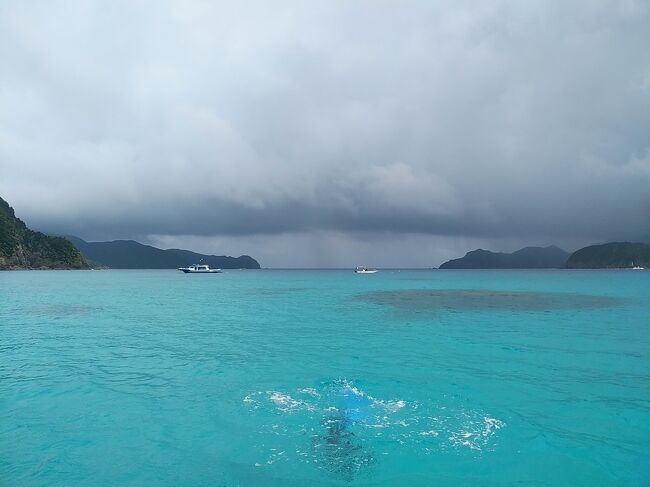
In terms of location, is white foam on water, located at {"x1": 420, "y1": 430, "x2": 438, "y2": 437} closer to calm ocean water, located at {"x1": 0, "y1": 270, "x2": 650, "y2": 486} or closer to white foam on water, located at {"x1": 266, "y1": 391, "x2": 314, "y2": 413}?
calm ocean water, located at {"x1": 0, "y1": 270, "x2": 650, "y2": 486}

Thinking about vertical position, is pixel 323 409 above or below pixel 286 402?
above

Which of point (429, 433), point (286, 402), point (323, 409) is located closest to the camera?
point (429, 433)

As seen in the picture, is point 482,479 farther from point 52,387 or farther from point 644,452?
point 52,387

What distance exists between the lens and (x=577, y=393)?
78.2 ft

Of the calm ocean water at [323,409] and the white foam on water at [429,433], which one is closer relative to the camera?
the calm ocean water at [323,409]

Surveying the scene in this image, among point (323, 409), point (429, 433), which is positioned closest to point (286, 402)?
point (323, 409)

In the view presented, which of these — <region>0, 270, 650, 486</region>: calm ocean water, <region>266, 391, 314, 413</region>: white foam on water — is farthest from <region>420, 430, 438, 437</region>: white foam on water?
<region>266, 391, 314, 413</region>: white foam on water

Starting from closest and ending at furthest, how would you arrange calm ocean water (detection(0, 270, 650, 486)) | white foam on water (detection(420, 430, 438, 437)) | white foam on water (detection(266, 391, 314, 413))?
1. calm ocean water (detection(0, 270, 650, 486))
2. white foam on water (detection(420, 430, 438, 437))
3. white foam on water (detection(266, 391, 314, 413))

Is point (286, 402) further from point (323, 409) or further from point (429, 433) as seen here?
point (429, 433)

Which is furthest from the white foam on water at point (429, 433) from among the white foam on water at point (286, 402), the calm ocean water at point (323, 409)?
the white foam on water at point (286, 402)

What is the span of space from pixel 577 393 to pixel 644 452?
25.3 feet

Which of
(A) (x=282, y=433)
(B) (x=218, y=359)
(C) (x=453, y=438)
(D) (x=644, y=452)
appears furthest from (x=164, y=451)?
(D) (x=644, y=452)

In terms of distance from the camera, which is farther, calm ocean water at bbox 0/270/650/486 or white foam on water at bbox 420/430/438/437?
white foam on water at bbox 420/430/438/437

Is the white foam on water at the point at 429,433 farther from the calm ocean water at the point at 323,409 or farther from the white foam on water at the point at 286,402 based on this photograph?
the white foam on water at the point at 286,402
